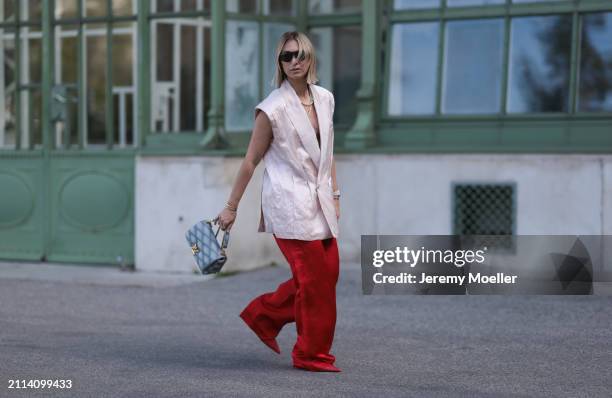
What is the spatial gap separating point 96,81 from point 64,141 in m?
0.86

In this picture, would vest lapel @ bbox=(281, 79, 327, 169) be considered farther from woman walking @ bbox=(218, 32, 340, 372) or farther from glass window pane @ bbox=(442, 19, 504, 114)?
glass window pane @ bbox=(442, 19, 504, 114)

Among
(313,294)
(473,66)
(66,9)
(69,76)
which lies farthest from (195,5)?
(313,294)

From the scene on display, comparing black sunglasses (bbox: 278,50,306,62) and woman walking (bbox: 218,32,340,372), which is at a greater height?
black sunglasses (bbox: 278,50,306,62)

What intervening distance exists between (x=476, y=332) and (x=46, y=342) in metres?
3.14

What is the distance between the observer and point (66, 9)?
547 inches

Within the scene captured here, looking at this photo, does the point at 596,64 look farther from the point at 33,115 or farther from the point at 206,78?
the point at 33,115

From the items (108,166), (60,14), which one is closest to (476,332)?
(108,166)

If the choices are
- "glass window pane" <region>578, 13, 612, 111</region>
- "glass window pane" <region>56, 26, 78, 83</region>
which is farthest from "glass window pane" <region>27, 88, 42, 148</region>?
"glass window pane" <region>578, 13, 612, 111</region>

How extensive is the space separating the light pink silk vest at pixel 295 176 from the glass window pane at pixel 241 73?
6.39 m

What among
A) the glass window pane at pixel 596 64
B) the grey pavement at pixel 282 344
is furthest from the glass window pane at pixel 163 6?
the glass window pane at pixel 596 64

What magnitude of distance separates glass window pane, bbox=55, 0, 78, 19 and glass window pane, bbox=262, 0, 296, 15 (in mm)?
2316

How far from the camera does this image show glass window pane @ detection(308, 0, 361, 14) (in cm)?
1388

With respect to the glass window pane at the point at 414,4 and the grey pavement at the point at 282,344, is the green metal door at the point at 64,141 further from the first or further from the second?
the glass window pane at the point at 414,4

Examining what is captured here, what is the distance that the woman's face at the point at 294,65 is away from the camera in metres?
6.62
